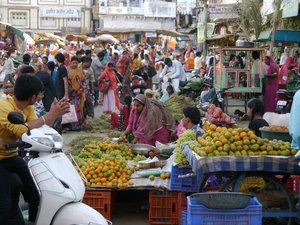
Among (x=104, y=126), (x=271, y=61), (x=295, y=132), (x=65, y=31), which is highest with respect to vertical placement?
(x=65, y=31)

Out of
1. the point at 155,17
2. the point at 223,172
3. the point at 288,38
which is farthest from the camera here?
the point at 155,17

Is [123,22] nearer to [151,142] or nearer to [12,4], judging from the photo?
[12,4]

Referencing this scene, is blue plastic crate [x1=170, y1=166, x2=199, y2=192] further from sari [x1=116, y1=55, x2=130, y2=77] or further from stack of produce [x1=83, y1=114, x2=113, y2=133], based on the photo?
sari [x1=116, y1=55, x2=130, y2=77]

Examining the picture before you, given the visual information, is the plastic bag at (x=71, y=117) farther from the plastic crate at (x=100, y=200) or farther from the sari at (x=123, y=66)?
the plastic crate at (x=100, y=200)

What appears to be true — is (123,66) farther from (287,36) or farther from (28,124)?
(28,124)

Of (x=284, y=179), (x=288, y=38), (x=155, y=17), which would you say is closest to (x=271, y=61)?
(x=288, y=38)

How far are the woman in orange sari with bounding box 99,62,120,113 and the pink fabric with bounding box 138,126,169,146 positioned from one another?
20.2ft

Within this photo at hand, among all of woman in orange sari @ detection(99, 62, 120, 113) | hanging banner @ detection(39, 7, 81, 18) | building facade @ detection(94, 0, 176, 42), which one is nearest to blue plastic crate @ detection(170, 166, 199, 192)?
woman in orange sari @ detection(99, 62, 120, 113)

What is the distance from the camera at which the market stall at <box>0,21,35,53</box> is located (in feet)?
97.1

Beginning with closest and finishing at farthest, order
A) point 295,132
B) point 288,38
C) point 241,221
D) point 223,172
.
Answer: point 241,221
point 295,132
point 223,172
point 288,38

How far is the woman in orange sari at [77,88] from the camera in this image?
11211mm

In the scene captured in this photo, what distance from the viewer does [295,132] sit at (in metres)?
4.35

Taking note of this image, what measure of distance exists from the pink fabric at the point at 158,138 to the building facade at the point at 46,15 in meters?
55.4

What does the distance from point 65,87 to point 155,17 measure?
50806mm
